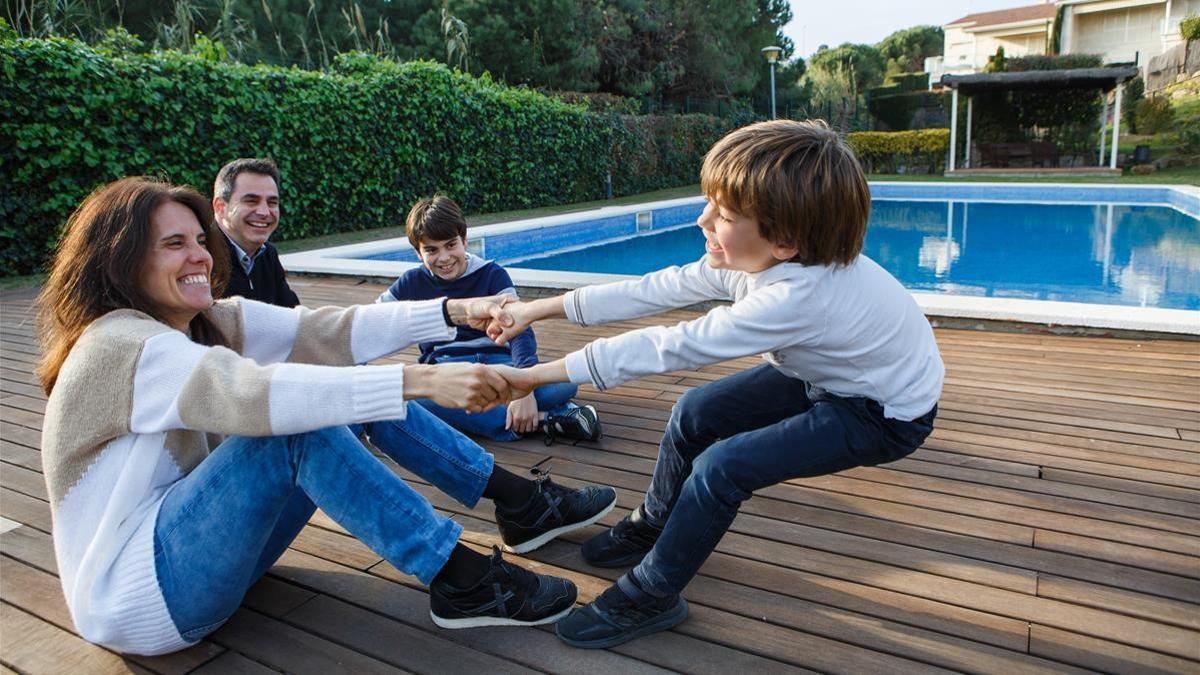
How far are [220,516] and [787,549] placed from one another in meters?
1.37

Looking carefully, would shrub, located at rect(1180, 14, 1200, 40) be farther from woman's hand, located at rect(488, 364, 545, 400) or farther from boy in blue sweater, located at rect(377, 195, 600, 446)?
woman's hand, located at rect(488, 364, 545, 400)

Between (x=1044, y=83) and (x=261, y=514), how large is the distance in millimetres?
22301

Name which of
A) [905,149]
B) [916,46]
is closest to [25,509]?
[905,149]

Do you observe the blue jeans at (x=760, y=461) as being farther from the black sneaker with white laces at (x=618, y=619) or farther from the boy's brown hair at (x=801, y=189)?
the boy's brown hair at (x=801, y=189)

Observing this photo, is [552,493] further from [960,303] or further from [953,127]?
[953,127]

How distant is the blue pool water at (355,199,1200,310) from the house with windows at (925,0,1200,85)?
669 inches

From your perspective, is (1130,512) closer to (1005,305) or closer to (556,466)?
(556,466)


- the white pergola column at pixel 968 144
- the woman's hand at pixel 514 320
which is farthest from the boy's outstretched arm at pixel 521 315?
the white pergola column at pixel 968 144

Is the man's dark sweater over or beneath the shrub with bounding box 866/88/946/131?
beneath

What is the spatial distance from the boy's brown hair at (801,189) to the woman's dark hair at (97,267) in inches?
44.8

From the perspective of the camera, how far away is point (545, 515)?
2.11 metres

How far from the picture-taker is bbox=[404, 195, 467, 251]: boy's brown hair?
10.1 ft

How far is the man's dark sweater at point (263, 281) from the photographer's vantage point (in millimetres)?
2967

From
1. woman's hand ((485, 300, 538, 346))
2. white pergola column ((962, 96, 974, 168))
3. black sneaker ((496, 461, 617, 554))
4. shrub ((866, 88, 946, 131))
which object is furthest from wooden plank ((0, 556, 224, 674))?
shrub ((866, 88, 946, 131))
